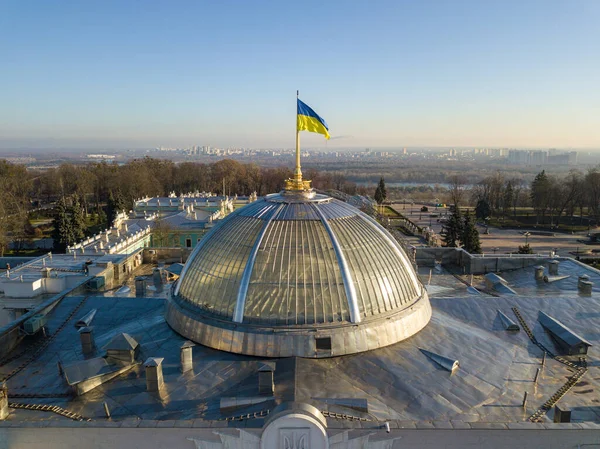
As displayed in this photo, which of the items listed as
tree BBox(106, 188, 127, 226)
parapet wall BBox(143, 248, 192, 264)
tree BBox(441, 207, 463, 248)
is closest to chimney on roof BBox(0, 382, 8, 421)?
parapet wall BBox(143, 248, 192, 264)

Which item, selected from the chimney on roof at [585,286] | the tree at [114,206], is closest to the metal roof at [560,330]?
the chimney on roof at [585,286]

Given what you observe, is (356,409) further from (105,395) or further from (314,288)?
(105,395)

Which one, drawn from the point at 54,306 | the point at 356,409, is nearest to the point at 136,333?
the point at 54,306

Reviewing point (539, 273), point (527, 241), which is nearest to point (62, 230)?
point (539, 273)

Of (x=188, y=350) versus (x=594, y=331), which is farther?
(x=594, y=331)

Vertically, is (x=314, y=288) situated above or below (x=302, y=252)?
below

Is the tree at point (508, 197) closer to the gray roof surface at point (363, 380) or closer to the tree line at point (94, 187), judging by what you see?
the tree line at point (94, 187)

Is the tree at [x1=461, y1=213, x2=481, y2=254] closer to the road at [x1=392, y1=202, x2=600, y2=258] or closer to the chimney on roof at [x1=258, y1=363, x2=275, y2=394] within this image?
the road at [x1=392, y1=202, x2=600, y2=258]
